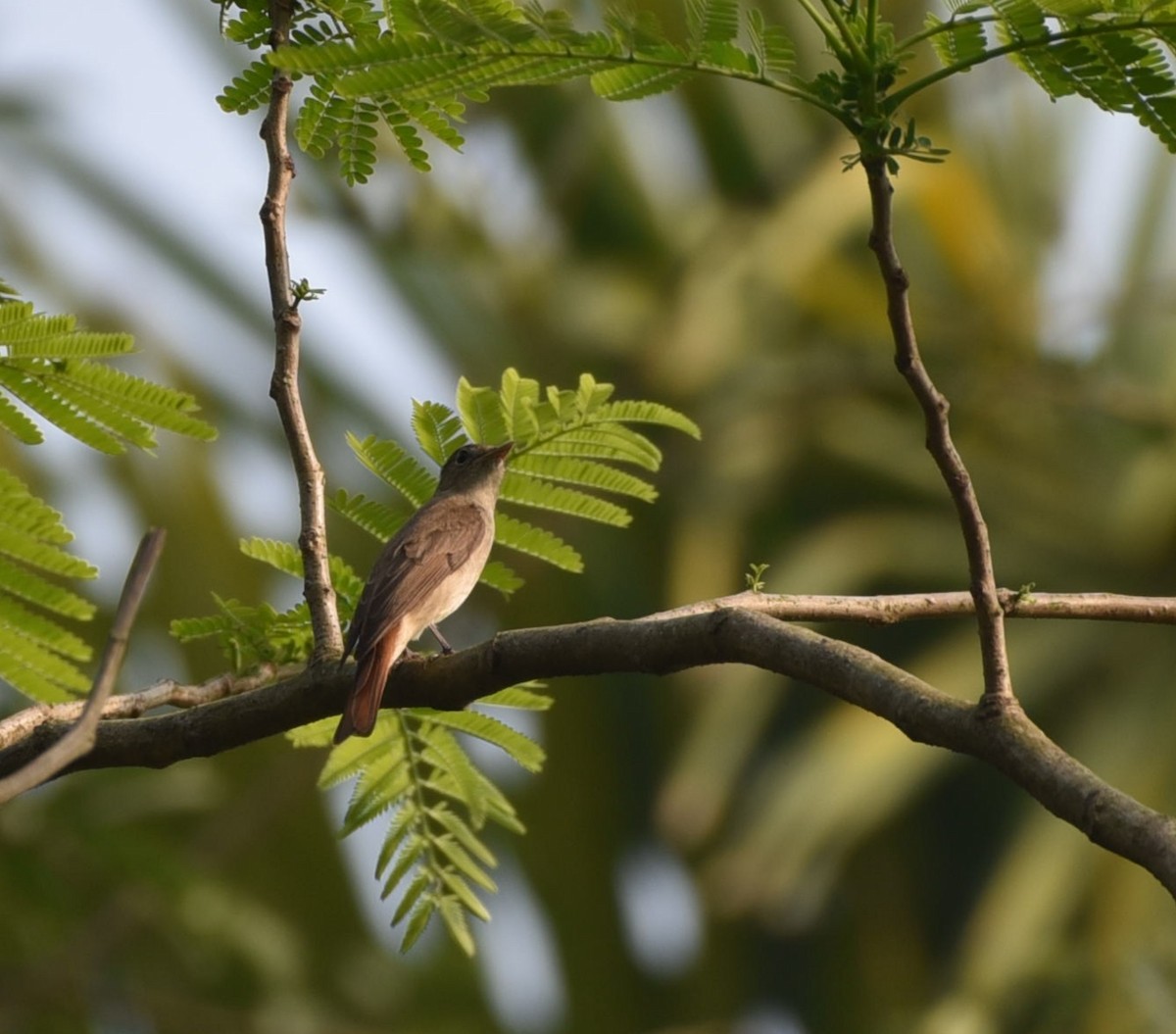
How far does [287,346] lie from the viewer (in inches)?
144

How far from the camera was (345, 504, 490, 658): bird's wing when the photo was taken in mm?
4844

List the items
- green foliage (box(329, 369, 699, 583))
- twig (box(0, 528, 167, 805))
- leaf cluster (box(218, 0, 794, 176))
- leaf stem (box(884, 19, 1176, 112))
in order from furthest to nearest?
1. green foliage (box(329, 369, 699, 583))
2. leaf cluster (box(218, 0, 794, 176))
3. leaf stem (box(884, 19, 1176, 112))
4. twig (box(0, 528, 167, 805))

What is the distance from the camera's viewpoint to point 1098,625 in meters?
15.1

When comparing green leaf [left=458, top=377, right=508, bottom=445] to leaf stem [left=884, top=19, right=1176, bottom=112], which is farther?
green leaf [left=458, top=377, right=508, bottom=445]

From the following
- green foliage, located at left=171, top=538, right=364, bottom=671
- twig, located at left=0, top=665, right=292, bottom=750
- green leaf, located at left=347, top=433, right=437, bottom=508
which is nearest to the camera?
twig, located at left=0, top=665, right=292, bottom=750

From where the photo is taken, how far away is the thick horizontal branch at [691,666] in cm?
225

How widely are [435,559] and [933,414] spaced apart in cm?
280

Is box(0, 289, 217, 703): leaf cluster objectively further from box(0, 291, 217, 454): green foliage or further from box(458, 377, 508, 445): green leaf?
box(458, 377, 508, 445): green leaf

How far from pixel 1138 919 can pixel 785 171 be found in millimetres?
7750

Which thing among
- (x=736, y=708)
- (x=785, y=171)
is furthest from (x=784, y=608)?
(x=785, y=171)

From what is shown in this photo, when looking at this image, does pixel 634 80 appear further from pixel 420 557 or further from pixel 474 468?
pixel 420 557

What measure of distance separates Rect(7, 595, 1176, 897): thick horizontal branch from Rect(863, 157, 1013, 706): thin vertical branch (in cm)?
19

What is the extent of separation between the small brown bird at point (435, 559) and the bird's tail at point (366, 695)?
0.79 ft

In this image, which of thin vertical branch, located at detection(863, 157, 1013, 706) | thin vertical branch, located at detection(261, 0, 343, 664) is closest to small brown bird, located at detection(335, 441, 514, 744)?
thin vertical branch, located at detection(261, 0, 343, 664)
